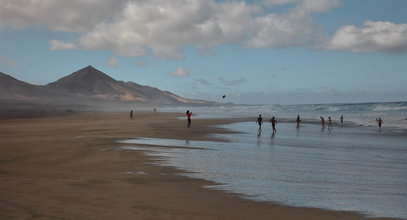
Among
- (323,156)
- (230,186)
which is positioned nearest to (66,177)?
(230,186)

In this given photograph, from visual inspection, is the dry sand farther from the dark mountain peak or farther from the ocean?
the dark mountain peak

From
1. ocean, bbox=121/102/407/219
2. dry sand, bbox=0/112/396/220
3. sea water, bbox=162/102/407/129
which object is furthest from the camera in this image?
sea water, bbox=162/102/407/129

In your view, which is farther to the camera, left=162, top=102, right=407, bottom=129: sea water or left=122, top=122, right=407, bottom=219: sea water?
left=162, top=102, right=407, bottom=129: sea water

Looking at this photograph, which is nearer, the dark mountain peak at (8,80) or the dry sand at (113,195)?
the dry sand at (113,195)

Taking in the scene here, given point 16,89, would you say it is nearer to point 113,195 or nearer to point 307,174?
point 307,174

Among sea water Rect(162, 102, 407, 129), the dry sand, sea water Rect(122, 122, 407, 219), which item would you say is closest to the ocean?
sea water Rect(122, 122, 407, 219)

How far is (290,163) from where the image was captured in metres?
13.4

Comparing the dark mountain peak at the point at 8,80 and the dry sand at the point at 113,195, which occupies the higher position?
the dark mountain peak at the point at 8,80

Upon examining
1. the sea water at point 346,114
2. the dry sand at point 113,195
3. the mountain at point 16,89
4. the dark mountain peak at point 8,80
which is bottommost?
the dry sand at point 113,195

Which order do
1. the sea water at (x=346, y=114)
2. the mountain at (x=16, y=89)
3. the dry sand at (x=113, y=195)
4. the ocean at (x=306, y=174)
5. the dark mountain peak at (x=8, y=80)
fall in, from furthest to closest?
1. the dark mountain peak at (x=8, y=80)
2. the mountain at (x=16, y=89)
3. the sea water at (x=346, y=114)
4. the ocean at (x=306, y=174)
5. the dry sand at (x=113, y=195)

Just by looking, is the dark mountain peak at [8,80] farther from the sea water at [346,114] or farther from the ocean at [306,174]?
the ocean at [306,174]

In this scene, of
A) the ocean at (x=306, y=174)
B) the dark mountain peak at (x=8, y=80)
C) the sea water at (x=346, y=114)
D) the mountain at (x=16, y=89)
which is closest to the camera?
the ocean at (x=306, y=174)

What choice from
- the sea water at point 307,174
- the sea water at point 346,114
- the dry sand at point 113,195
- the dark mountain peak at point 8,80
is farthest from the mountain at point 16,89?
the dry sand at point 113,195

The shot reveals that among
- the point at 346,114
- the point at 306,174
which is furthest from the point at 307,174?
the point at 346,114
